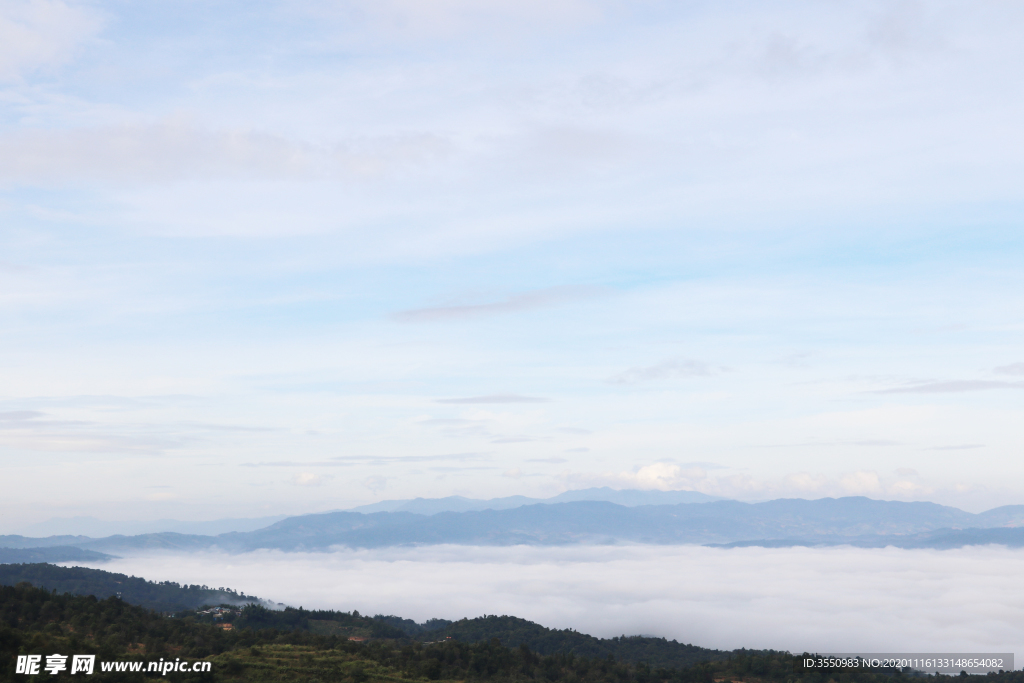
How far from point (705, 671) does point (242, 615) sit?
124 meters

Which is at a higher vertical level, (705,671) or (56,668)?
(56,668)

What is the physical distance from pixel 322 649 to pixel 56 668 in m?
39.7

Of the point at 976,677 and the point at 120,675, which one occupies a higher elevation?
the point at 120,675

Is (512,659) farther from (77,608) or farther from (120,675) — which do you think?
(120,675)

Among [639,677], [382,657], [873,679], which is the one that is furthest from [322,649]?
[873,679]

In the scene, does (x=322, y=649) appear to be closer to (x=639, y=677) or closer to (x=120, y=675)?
(x=120, y=675)

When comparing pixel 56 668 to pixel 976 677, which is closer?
pixel 56 668

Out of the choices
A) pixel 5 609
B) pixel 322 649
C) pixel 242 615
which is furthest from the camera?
pixel 242 615

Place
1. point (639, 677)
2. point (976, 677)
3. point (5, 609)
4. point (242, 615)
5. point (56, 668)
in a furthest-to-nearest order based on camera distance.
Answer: point (242, 615), point (976, 677), point (639, 677), point (5, 609), point (56, 668)

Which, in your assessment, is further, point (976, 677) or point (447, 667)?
point (976, 677)

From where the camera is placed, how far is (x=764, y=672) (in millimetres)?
125438

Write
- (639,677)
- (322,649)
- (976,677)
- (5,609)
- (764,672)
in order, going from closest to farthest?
(5,609)
(322,649)
(639,677)
(764,672)
(976,677)

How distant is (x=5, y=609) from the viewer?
292 feet

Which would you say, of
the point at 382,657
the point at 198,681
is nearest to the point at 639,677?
the point at 382,657
